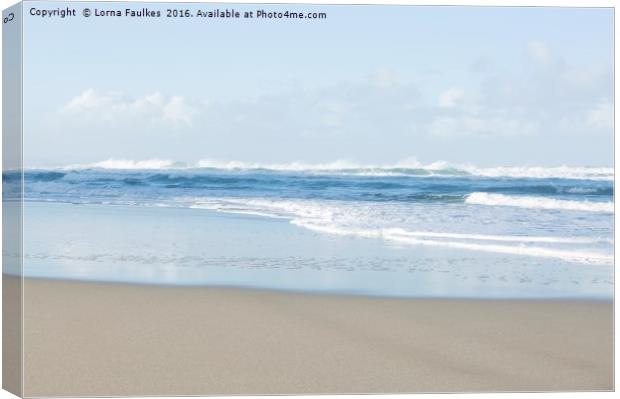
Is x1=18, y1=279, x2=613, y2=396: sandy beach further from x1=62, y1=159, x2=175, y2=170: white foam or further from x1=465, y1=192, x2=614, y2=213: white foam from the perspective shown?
x1=62, y1=159, x2=175, y2=170: white foam

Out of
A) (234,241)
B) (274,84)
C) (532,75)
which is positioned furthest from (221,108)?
(234,241)

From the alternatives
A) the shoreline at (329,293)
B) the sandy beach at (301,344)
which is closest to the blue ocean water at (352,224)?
the shoreline at (329,293)

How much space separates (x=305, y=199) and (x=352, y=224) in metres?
→ 4.66

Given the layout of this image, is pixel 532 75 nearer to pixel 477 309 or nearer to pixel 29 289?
pixel 477 309

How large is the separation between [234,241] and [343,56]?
15.8ft

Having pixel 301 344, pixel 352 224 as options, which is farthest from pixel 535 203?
pixel 301 344

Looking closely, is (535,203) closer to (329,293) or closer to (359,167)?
(359,167)

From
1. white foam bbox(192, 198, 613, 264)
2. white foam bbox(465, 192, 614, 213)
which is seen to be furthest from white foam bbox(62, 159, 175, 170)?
white foam bbox(465, 192, 614, 213)

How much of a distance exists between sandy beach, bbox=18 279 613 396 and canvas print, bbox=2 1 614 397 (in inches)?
0.8

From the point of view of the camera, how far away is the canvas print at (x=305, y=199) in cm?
468

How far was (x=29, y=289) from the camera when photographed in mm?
6109

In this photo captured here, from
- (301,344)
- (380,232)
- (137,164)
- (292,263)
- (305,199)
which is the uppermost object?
(137,164)

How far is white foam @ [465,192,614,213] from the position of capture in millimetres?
13680

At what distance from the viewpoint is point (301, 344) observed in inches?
199
